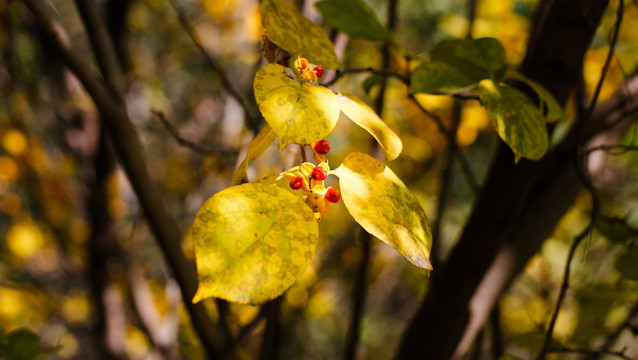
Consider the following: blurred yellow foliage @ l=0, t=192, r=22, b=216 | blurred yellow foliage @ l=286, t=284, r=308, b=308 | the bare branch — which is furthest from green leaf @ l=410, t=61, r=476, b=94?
blurred yellow foliage @ l=0, t=192, r=22, b=216

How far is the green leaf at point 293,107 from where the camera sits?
0.25 metres

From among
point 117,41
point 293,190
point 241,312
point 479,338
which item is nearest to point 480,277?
point 479,338

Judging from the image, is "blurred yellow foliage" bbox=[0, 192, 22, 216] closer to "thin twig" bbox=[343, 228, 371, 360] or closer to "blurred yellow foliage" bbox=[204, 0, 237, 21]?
"blurred yellow foliage" bbox=[204, 0, 237, 21]

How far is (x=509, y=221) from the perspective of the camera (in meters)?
0.56

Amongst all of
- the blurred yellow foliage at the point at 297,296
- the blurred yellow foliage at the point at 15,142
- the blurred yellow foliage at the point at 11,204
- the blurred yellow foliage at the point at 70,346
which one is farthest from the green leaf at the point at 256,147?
A: the blurred yellow foliage at the point at 70,346

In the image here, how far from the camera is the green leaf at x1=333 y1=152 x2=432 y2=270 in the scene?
0.26 m

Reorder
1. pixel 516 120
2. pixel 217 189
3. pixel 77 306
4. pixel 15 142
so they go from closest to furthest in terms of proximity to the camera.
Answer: pixel 516 120
pixel 217 189
pixel 15 142
pixel 77 306

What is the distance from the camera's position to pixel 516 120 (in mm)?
364

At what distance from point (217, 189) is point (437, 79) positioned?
95 centimetres

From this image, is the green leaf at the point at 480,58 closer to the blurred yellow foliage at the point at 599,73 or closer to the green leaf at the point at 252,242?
the green leaf at the point at 252,242

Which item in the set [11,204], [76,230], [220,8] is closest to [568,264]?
[220,8]

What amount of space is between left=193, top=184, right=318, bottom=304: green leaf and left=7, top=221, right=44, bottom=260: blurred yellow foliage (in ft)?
6.73

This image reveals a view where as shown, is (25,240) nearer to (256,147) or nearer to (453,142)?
(453,142)

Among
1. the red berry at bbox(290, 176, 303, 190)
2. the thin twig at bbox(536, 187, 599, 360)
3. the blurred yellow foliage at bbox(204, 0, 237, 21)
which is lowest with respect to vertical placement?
the blurred yellow foliage at bbox(204, 0, 237, 21)
